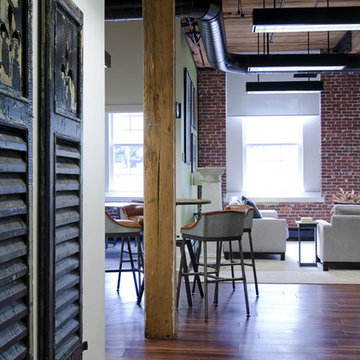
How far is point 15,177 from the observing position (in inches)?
59.0

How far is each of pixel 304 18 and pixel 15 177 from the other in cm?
490

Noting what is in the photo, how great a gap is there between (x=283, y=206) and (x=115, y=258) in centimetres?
437

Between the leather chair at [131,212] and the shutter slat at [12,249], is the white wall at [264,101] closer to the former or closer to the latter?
the leather chair at [131,212]

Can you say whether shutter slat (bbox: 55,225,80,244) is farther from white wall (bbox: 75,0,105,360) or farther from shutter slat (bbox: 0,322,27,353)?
shutter slat (bbox: 0,322,27,353)

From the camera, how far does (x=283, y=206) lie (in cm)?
1072

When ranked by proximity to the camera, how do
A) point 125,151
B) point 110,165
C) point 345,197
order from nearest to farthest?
1. point 110,165
2. point 125,151
3. point 345,197

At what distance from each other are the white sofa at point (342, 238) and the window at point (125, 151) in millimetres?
3822

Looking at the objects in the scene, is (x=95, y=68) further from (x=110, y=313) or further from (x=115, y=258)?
(x=115, y=258)

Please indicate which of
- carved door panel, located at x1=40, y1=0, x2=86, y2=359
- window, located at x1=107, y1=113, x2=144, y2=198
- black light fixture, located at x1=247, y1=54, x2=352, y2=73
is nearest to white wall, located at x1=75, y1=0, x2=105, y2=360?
carved door panel, located at x1=40, y1=0, x2=86, y2=359

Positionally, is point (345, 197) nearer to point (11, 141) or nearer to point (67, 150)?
point (67, 150)

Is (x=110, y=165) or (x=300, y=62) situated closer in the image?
(x=300, y=62)

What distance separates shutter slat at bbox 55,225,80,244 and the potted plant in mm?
8260

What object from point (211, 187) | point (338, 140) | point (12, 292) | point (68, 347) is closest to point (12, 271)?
point (12, 292)

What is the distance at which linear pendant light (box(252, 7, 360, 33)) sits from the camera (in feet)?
18.5
